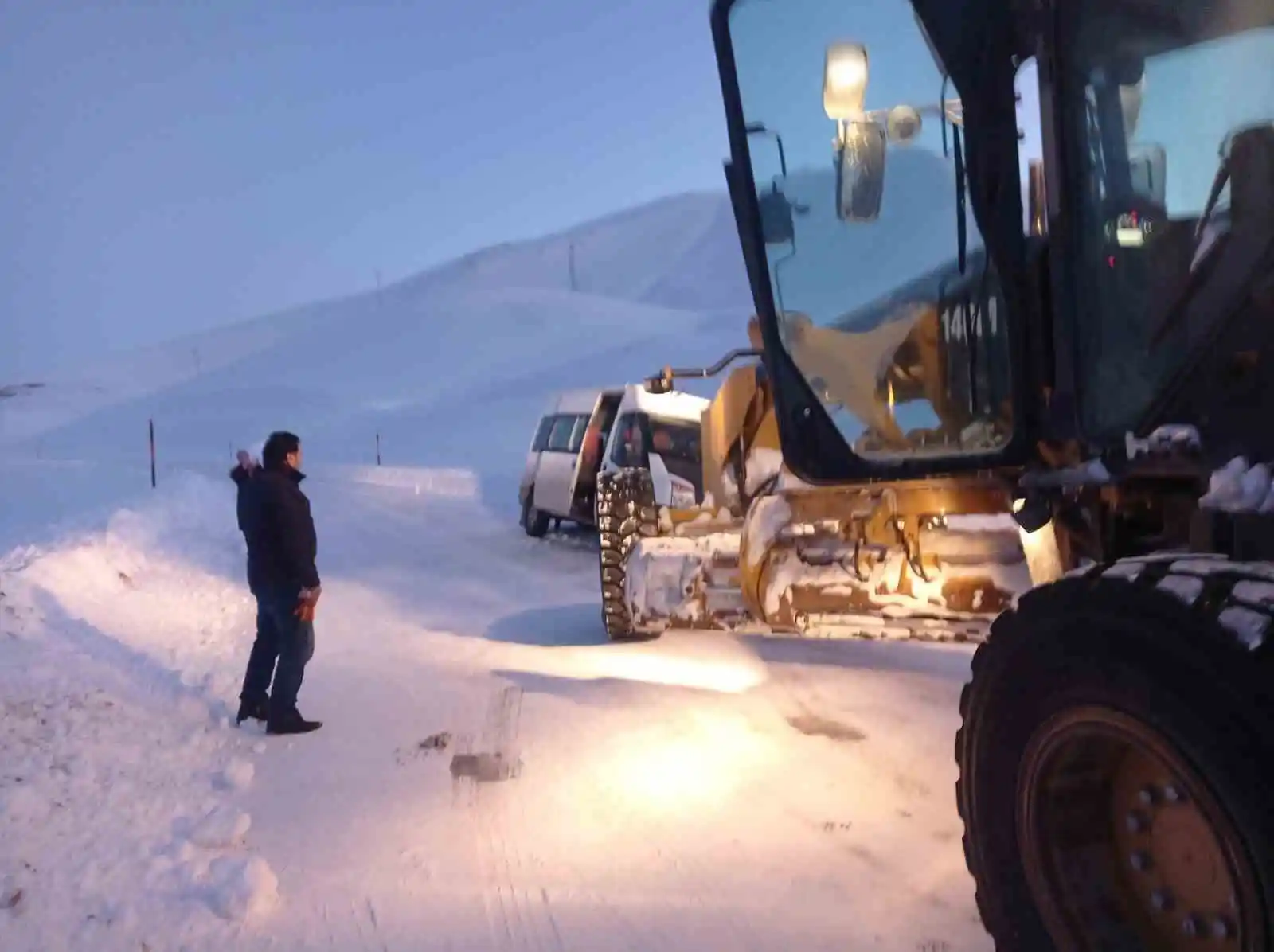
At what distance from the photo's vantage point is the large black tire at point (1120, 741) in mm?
2404

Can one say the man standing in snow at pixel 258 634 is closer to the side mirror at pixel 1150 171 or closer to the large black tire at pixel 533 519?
the side mirror at pixel 1150 171

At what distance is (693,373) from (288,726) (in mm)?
3308

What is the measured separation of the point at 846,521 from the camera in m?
5.55

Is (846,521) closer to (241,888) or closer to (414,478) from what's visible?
(241,888)

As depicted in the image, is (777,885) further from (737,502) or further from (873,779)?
(737,502)

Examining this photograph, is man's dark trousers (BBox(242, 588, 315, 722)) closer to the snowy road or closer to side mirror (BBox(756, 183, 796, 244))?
the snowy road

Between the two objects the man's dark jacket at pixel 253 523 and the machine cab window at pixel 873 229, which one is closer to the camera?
the machine cab window at pixel 873 229

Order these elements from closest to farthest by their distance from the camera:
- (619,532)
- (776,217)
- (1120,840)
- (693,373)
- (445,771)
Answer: (1120,840) < (776,217) < (445,771) < (693,373) < (619,532)

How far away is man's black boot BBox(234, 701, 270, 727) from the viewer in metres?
6.19

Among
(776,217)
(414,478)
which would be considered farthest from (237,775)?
→ (414,478)

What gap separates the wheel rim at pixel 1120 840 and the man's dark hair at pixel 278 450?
441 cm

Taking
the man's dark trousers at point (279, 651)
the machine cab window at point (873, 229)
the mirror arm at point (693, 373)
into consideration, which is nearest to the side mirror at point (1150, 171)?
the machine cab window at point (873, 229)

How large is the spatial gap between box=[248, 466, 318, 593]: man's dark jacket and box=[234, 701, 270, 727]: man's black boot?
0.65 m

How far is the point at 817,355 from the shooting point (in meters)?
4.53
